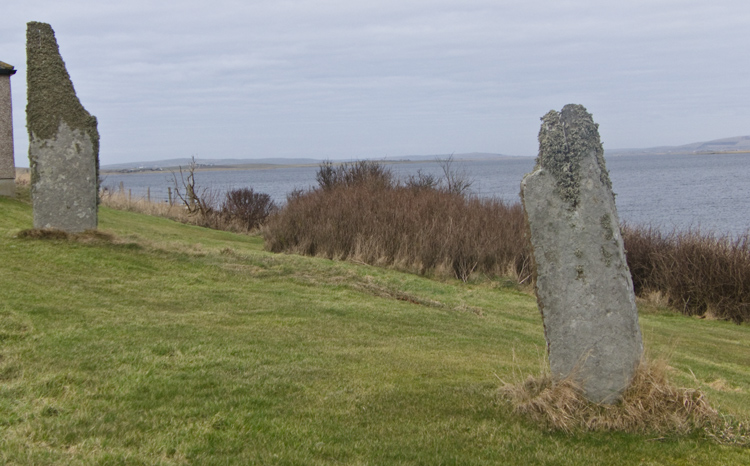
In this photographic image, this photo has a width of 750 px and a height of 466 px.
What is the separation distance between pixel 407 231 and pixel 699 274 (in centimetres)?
865

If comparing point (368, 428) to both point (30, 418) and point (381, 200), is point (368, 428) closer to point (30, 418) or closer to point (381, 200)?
point (30, 418)

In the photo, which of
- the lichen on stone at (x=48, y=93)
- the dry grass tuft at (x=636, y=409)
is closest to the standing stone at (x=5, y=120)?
the lichen on stone at (x=48, y=93)

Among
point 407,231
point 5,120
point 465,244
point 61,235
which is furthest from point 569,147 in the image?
point 5,120

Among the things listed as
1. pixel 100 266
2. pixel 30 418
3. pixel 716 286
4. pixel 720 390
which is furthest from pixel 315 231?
pixel 30 418

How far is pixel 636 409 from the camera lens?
217 inches

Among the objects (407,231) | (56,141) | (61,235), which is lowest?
(407,231)

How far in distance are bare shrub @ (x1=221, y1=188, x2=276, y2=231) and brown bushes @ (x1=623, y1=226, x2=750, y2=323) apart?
2027 centimetres

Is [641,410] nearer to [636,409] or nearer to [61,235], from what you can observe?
[636,409]

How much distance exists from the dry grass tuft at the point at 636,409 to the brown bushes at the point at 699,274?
47.4ft

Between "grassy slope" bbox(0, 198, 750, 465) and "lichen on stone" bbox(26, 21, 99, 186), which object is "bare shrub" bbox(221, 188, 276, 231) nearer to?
"lichen on stone" bbox(26, 21, 99, 186)

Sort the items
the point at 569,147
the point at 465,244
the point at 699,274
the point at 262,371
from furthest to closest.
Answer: the point at 465,244 → the point at 699,274 → the point at 262,371 → the point at 569,147

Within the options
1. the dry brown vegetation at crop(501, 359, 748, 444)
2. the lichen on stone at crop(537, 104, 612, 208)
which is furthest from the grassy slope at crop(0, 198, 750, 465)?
the lichen on stone at crop(537, 104, 612, 208)

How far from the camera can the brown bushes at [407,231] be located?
20.9 m

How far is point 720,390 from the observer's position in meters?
8.42
